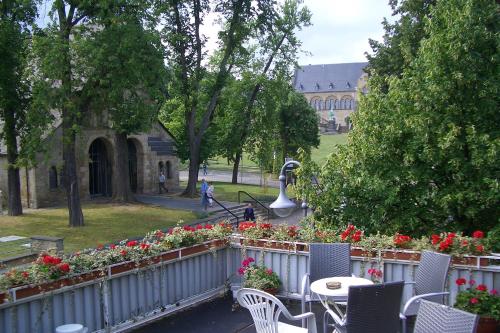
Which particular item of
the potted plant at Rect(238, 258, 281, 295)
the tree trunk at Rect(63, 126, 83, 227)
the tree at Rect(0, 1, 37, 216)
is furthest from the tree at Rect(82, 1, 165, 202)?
the potted plant at Rect(238, 258, 281, 295)

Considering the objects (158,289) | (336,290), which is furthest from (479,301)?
(158,289)

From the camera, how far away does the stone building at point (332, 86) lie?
4518 inches

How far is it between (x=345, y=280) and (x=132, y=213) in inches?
744

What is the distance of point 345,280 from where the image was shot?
6.64 meters

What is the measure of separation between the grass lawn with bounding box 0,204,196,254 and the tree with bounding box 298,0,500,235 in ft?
35.1

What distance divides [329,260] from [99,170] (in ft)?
80.3

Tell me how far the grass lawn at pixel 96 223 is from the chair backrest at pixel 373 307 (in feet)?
46.1

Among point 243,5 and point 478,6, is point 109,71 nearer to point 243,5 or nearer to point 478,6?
point 243,5

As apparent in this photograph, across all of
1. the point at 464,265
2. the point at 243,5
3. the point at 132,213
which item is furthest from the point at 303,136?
the point at 464,265

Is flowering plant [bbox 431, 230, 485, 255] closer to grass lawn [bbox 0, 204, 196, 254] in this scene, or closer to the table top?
the table top

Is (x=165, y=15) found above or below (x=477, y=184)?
above

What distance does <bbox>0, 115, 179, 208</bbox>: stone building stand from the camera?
2509 cm

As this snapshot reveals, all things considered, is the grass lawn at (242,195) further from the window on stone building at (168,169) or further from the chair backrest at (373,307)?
the chair backrest at (373,307)

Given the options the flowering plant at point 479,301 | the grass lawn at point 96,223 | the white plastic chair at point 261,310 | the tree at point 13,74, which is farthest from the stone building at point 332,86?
the white plastic chair at point 261,310
